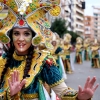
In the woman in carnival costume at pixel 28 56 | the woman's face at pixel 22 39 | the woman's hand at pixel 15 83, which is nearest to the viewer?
the woman's hand at pixel 15 83

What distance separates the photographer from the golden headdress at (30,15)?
312cm

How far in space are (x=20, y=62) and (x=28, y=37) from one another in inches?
10.1

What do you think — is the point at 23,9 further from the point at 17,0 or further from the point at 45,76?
the point at 45,76

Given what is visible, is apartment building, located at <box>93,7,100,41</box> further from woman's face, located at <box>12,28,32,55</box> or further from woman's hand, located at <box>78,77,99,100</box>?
woman's hand, located at <box>78,77,99,100</box>

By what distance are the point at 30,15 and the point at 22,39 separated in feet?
0.82

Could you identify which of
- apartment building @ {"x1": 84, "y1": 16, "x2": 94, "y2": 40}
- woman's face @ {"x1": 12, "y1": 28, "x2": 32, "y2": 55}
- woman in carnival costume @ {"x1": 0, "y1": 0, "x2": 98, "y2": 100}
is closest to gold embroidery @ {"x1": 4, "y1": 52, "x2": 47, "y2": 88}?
woman in carnival costume @ {"x1": 0, "y1": 0, "x2": 98, "y2": 100}

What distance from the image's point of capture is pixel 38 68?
309 cm

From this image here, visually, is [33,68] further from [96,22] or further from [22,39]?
[96,22]

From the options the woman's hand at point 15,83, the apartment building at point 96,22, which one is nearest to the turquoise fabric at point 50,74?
the woman's hand at point 15,83

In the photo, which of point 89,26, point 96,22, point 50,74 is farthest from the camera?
point 96,22

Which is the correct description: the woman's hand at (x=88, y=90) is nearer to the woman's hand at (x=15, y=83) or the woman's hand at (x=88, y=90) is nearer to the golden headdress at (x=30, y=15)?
the woman's hand at (x=15, y=83)

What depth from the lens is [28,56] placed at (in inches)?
125

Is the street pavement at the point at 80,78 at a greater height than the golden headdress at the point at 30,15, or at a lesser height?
lesser

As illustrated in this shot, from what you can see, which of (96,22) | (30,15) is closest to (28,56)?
(30,15)
